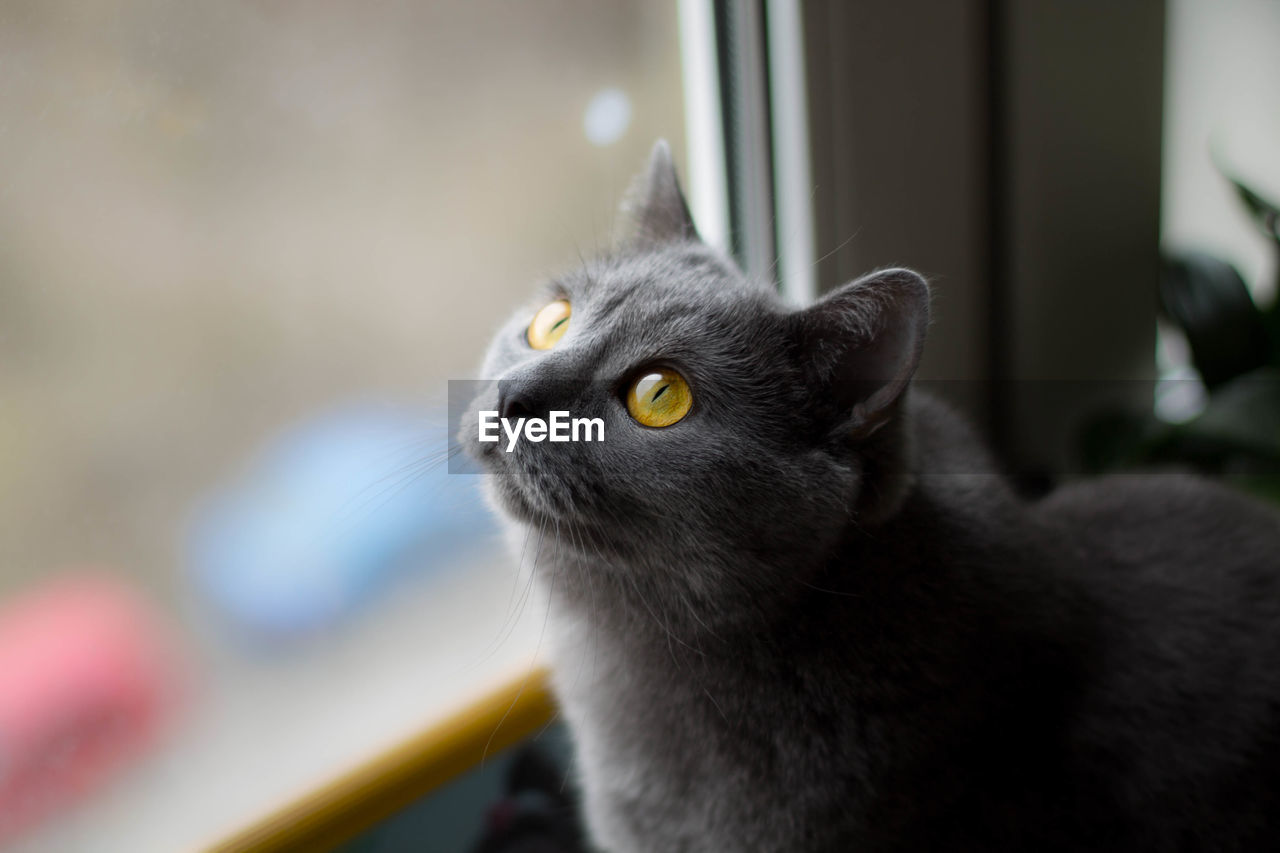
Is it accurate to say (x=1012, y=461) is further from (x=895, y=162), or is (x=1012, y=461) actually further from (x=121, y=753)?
(x=121, y=753)

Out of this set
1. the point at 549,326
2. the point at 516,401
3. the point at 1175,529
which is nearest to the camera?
the point at 516,401

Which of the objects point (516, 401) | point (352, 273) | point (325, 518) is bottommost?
point (325, 518)

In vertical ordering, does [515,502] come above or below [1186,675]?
above

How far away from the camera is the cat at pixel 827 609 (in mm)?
581

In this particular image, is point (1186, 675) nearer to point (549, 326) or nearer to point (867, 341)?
point (867, 341)

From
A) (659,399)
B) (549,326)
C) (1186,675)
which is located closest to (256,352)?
(549,326)

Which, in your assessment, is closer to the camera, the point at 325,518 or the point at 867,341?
the point at 867,341

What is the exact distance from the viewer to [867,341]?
1.88 ft

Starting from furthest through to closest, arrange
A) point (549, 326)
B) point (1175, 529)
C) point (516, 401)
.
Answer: point (1175, 529) → point (549, 326) → point (516, 401)

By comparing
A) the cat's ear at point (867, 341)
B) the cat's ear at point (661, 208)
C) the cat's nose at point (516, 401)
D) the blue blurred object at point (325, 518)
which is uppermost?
the cat's ear at point (661, 208)

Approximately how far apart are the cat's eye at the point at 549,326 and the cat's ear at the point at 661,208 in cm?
11

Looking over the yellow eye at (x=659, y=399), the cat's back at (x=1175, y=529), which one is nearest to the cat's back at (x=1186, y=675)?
the cat's back at (x=1175, y=529)

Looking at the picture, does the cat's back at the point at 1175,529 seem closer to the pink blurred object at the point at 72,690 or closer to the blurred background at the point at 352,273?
the blurred background at the point at 352,273

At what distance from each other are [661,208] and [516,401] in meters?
0.28
